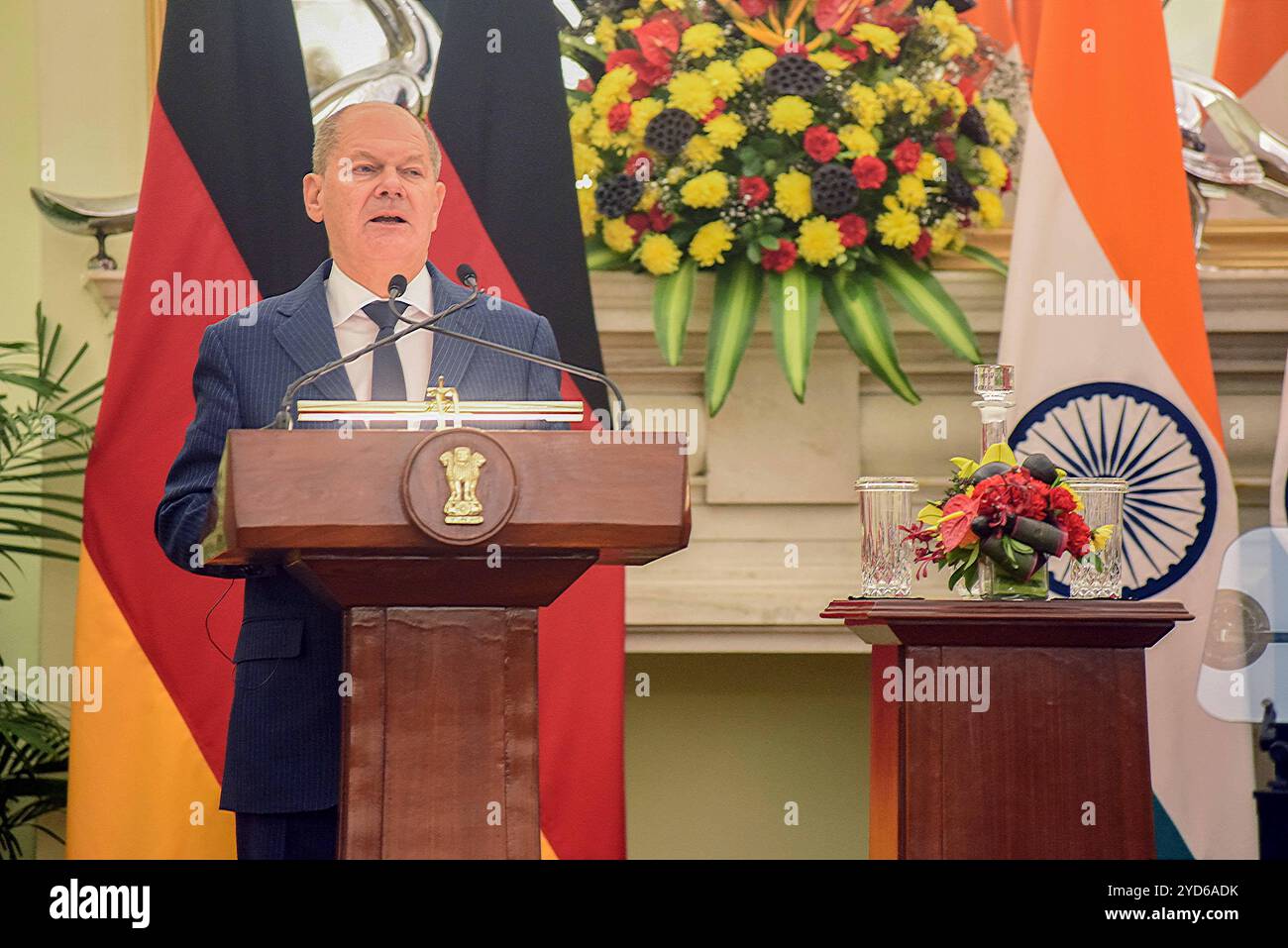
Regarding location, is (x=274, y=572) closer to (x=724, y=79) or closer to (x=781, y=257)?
(x=781, y=257)

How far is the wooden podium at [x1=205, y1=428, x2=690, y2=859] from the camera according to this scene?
1745mm

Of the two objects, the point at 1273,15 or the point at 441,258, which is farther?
the point at 1273,15

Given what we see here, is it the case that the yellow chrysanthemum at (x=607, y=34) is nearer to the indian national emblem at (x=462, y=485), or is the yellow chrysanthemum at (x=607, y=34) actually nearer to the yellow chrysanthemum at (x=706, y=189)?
the yellow chrysanthemum at (x=706, y=189)

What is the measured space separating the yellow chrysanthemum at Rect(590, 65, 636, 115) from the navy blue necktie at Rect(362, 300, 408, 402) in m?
1.24

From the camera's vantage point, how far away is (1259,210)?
4.08 m

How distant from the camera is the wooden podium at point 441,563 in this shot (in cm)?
175

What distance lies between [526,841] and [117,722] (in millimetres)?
1775

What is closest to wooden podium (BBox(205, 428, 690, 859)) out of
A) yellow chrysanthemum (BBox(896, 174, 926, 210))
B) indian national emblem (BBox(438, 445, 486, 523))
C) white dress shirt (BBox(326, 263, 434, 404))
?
indian national emblem (BBox(438, 445, 486, 523))

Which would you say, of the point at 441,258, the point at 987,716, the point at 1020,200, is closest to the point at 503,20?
the point at 441,258

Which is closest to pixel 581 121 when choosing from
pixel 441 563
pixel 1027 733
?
pixel 1027 733

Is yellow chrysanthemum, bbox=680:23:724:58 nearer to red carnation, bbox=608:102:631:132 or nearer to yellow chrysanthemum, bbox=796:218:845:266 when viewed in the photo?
red carnation, bbox=608:102:631:132

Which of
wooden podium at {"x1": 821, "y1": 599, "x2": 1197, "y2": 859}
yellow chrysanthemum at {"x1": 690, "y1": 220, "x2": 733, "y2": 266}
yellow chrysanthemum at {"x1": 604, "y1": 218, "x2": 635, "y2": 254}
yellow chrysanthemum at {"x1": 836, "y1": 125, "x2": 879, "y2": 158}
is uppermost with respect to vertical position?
yellow chrysanthemum at {"x1": 836, "y1": 125, "x2": 879, "y2": 158}

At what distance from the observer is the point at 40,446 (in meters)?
3.53

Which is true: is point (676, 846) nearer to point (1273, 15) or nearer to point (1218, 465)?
point (1218, 465)
